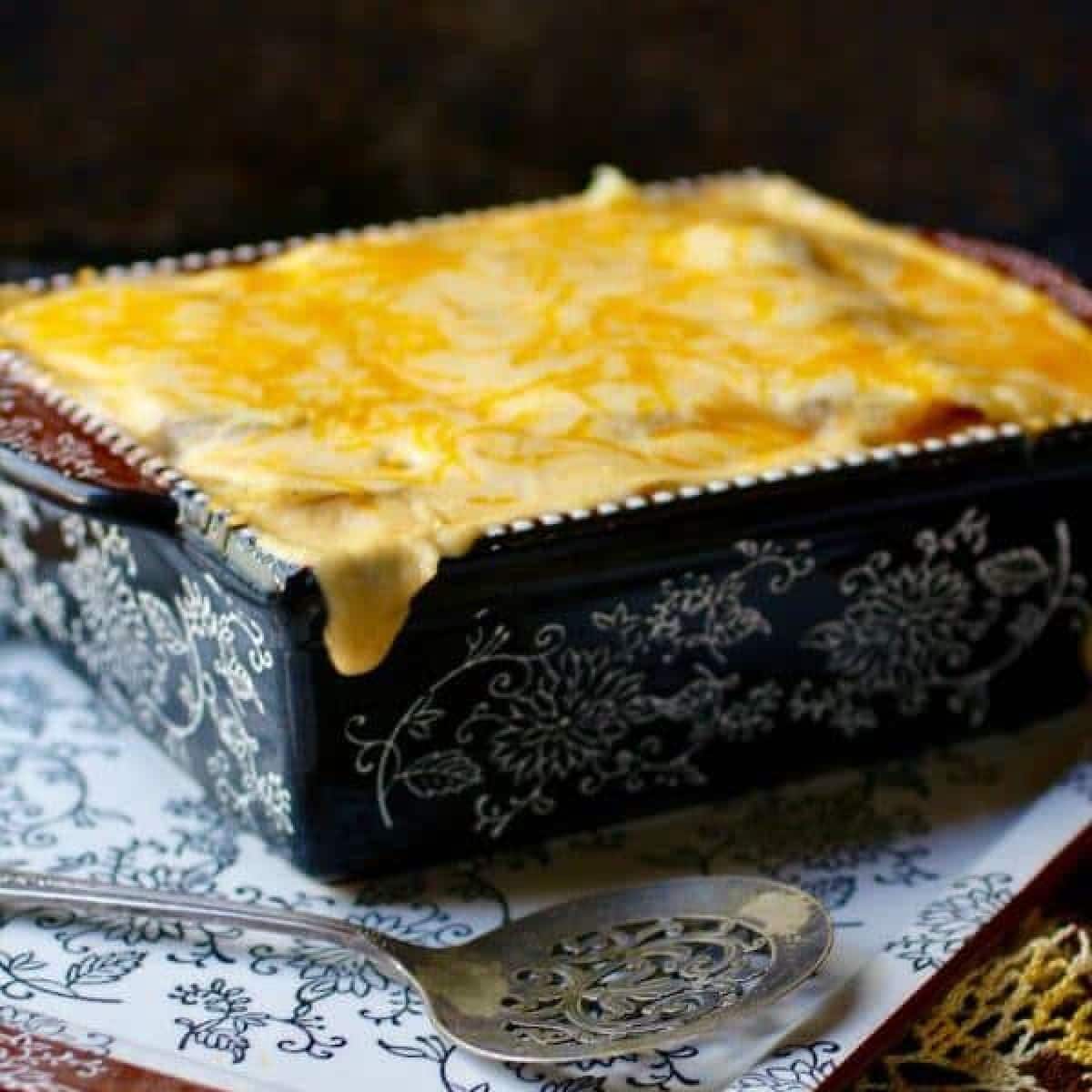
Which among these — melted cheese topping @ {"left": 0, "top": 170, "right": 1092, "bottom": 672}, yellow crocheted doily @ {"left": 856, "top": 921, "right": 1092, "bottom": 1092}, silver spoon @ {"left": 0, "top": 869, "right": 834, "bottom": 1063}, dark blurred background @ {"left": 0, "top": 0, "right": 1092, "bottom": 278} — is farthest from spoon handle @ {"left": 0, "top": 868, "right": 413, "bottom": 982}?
dark blurred background @ {"left": 0, "top": 0, "right": 1092, "bottom": 278}

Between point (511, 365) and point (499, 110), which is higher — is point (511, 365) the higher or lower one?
the higher one

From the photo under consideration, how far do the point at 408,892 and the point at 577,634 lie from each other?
0.57 ft

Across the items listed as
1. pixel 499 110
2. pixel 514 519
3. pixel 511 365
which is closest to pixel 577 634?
pixel 514 519

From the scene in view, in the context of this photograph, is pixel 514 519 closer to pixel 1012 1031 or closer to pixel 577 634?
pixel 577 634

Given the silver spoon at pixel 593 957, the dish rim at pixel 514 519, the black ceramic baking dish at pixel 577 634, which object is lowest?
the silver spoon at pixel 593 957

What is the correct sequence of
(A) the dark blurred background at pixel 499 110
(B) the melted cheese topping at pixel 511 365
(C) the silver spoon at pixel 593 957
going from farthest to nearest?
(A) the dark blurred background at pixel 499 110, (B) the melted cheese topping at pixel 511 365, (C) the silver spoon at pixel 593 957

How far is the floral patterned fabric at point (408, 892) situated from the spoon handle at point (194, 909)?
0.02 metres

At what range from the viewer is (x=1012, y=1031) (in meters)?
1.18

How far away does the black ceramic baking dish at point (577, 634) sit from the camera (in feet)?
4.02

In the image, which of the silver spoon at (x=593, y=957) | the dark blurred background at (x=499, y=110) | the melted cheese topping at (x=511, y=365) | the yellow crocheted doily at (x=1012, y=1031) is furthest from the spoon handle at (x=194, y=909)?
the dark blurred background at (x=499, y=110)

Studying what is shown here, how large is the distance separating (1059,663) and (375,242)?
1.77ft

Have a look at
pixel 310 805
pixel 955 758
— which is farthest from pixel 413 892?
pixel 955 758

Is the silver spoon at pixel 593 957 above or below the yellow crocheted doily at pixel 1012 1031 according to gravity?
above

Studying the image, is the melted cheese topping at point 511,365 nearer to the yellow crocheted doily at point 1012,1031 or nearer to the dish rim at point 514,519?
the dish rim at point 514,519
